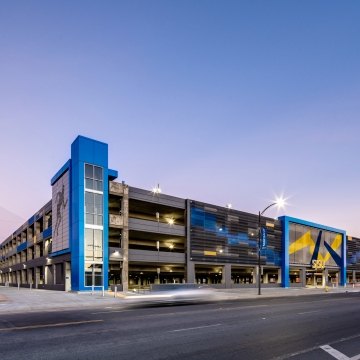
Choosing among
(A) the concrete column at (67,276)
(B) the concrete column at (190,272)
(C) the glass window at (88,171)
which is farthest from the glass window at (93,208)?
(B) the concrete column at (190,272)

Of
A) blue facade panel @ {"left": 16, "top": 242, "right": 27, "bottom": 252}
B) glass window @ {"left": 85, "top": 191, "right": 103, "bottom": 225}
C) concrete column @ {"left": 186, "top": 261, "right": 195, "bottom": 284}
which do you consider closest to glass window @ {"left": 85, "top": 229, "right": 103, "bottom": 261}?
glass window @ {"left": 85, "top": 191, "right": 103, "bottom": 225}

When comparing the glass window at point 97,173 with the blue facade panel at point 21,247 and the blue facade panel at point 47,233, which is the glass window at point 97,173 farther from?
the blue facade panel at point 21,247

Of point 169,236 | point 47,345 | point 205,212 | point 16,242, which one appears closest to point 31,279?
point 16,242

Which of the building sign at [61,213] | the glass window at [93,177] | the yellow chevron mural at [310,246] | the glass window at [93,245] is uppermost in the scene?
the glass window at [93,177]

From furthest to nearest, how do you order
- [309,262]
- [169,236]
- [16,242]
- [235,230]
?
[16,242] → [309,262] → [235,230] → [169,236]

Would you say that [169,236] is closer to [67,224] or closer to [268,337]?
[67,224]

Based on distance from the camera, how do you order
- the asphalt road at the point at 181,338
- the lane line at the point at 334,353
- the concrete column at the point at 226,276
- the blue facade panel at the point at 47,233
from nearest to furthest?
the lane line at the point at 334,353 → the asphalt road at the point at 181,338 → the blue facade panel at the point at 47,233 → the concrete column at the point at 226,276

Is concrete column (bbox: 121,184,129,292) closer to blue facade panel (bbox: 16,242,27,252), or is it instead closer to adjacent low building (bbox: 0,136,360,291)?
adjacent low building (bbox: 0,136,360,291)

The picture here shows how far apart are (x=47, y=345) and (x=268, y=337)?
6664mm

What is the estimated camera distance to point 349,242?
318 feet

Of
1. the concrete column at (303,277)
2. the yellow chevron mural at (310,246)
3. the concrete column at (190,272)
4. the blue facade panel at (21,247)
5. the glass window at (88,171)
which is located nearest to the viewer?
the glass window at (88,171)

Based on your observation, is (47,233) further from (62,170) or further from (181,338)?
(181,338)

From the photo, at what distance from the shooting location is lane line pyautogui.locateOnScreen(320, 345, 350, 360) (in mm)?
9961

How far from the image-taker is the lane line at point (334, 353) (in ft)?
32.7
